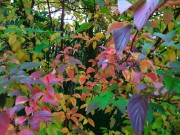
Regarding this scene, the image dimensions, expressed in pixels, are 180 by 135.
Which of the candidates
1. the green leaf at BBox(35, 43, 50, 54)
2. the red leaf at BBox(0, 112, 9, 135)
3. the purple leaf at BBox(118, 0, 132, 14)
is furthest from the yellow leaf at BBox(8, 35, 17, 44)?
the purple leaf at BBox(118, 0, 132, 14)

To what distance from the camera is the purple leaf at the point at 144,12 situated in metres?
0.39

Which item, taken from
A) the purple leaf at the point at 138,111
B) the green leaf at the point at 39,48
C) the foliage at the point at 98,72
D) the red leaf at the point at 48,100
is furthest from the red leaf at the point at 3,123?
the green leaf at the point at 39,48

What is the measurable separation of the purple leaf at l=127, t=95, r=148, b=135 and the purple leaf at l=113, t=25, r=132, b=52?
0.61 ft

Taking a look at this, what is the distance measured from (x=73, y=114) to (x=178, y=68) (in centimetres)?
67

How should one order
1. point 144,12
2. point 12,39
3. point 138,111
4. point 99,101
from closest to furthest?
1. point 144,12
2. point 138,111
3. point 99,101
4. point 12,39

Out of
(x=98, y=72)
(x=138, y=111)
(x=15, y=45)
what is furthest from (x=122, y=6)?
(x=15, y=45)

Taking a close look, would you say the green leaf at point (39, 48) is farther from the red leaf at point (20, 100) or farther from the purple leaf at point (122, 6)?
the purple leaf at point (122, 6)

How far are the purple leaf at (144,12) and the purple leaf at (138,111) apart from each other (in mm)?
254

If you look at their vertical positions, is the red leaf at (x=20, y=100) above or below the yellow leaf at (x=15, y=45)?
below

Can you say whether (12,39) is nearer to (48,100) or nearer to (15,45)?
(15,45)

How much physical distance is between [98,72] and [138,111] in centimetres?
75

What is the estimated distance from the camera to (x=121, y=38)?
479 millimetres

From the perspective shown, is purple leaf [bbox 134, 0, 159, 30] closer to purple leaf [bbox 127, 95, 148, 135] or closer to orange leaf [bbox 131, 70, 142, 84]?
purple leaf [bbox 127, 95, 148, 135]

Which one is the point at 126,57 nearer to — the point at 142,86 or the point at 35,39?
the point at 142,86
